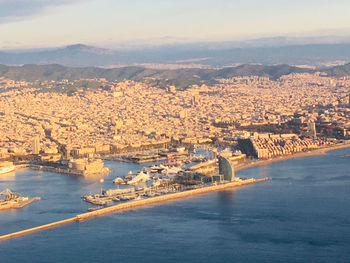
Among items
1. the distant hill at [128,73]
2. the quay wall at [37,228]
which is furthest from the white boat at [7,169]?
the distant hill at [128,73]

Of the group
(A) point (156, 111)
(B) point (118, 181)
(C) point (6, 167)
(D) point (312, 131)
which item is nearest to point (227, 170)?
(B) point (118, 181)

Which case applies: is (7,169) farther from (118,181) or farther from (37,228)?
(37,228)

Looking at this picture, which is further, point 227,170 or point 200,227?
point 227,170

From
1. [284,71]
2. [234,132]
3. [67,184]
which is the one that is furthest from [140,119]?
[284,71]

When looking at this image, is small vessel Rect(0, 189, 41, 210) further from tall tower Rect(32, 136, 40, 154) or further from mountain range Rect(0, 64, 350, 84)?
mountain range Rect(0, 64, 350, 84)

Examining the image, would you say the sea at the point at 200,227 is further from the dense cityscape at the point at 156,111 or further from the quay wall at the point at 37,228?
the dense cityscape at the point at 156,111
